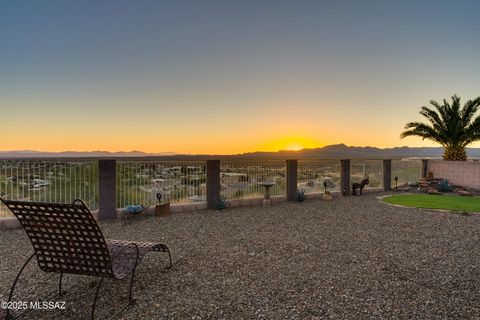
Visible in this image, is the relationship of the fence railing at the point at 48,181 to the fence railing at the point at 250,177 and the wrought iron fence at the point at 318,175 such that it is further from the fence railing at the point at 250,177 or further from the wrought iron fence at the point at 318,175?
the wrought iron fence at the point at 318,175

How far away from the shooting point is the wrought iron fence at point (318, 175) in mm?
12203

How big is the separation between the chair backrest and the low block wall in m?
18.4

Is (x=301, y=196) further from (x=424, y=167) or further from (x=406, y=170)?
(x=424, y=167)

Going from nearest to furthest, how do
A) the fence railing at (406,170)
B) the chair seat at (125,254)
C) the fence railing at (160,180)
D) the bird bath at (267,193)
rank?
the chair seat at (125,254) → the fence railing at (160,180) → the bird bath at (267,193) → the fence railing at (406,170)

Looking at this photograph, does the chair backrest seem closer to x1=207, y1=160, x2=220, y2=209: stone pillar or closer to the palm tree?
x1=207, y1=160, x2=220, y2=209: stone pillar

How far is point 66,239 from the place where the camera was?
3008mm

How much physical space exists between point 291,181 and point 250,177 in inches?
74.7

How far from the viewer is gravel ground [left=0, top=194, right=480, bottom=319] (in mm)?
3170

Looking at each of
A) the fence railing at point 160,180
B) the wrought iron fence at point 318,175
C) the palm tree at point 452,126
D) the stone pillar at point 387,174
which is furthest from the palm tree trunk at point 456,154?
the wrought iron fence at point 318,175

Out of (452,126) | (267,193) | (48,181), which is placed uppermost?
(452,126)

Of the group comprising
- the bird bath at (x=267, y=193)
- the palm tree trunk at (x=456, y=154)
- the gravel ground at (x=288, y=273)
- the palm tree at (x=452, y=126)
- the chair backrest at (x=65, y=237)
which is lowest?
the gravel ground at (x=288, y=273)

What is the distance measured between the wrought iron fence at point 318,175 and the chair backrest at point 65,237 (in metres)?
9.81

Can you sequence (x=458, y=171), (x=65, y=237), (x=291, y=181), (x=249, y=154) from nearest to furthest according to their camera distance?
1. (x=65, y=237)
2. (x=291, y=181)
3. (x=458, y=171)
4. (x=249, y=154)

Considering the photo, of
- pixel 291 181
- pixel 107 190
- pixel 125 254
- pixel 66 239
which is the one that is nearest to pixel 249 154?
pixel 291 181
